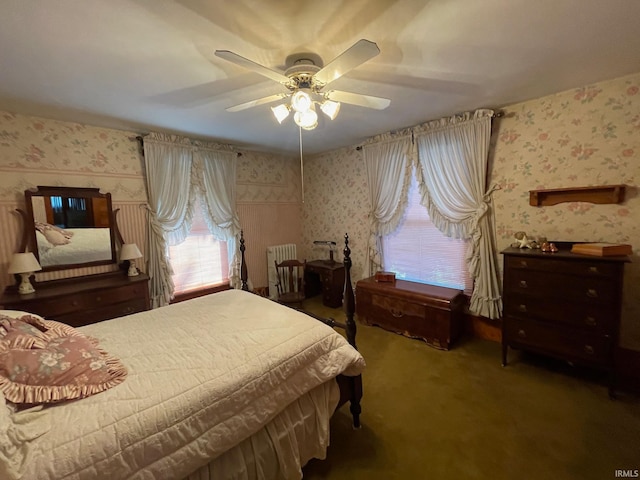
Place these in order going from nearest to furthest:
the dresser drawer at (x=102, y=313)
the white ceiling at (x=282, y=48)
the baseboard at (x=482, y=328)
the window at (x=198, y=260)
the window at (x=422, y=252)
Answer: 1. the white ceiling at (x=282, y=48)
2. the dresser drawer at (x=102, y=313)
3. the baseboard at (x=482, y=328)
4. the window at (x=422, y=252)
5. the window at (x=198, y=260)

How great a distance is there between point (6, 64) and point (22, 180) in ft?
4.26

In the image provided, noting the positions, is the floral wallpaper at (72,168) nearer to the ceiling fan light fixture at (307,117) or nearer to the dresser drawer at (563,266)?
the ceiling fan light fixture at (307,117)

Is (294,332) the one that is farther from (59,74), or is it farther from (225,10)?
(59,74)

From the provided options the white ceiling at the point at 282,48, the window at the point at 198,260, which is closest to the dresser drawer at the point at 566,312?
the white ceiling at the point at 282,48

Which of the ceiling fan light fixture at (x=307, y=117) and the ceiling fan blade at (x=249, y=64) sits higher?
the ceiling fan blade at (x=249, y=64)

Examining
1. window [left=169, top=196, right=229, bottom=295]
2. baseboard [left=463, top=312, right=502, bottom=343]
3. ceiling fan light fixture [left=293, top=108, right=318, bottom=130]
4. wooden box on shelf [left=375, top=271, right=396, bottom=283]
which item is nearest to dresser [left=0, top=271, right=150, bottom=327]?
window [left=169, top=196, right=229, bottom=295]

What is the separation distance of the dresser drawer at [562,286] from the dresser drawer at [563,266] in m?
0.03

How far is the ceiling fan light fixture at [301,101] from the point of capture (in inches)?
63.1

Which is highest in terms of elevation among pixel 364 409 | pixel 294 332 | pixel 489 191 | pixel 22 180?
pixel 22 180

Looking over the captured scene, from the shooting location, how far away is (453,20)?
1386 millimetres

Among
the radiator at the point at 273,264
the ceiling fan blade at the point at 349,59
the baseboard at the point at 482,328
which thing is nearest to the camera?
the ceiling fan blade at the point at 349,59

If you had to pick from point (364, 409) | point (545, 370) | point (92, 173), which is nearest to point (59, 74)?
point (92, 173)

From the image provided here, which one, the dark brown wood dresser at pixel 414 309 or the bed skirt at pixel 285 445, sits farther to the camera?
the dark brown wood dresser at pixel 414 309

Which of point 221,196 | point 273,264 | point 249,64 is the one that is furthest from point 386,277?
point 249,64
